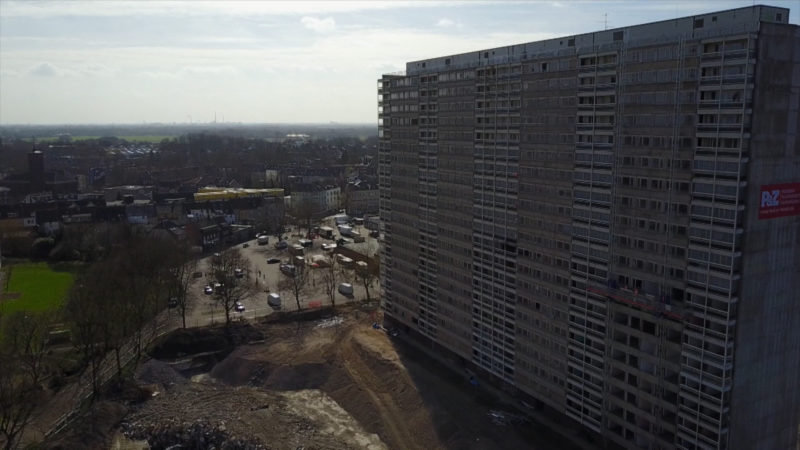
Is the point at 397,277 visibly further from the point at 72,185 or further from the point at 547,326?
the point at 72,185

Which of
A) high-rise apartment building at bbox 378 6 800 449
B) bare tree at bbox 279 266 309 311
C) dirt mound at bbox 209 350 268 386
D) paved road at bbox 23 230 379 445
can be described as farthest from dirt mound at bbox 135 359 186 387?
high-rise apartment building at bbox 378 6 800 449

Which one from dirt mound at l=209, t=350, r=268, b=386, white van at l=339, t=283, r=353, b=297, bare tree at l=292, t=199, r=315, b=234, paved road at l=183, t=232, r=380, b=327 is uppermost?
bare tree at l=292, t=199, r=315, b=234

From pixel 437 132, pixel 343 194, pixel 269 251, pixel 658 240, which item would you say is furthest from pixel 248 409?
pixel 343 194

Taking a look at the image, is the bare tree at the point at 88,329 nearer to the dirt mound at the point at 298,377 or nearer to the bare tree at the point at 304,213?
the dirt mound at the point at 298,377

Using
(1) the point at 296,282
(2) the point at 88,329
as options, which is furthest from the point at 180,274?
(2) the point at 88,329

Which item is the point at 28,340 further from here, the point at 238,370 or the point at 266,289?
the point at 266,289

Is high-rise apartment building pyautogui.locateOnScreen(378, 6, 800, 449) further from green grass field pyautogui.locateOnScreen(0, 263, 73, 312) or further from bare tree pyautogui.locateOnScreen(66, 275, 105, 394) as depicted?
green grass field pyautogui.locateOnScreen(0, 263, 73, 312)

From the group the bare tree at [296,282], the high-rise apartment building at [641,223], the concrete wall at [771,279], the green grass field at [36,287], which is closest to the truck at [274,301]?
the bare tree at [296,282]
